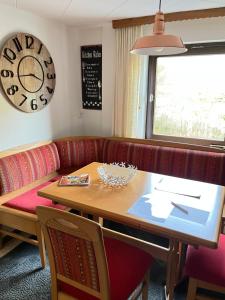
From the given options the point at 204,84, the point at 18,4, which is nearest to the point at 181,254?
the point at 204,84

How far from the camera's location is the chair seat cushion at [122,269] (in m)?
1.24

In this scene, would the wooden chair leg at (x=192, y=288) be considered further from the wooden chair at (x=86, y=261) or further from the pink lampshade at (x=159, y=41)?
the pink lampshade at (x=159, y=41)

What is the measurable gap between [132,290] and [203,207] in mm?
643

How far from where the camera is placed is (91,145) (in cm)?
296

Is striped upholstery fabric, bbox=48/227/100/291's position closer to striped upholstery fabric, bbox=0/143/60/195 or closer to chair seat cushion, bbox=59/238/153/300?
chair seat cushion, bbox=59/238/153/300

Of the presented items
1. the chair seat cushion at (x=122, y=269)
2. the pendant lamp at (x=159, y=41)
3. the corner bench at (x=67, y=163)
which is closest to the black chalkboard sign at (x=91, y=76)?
the corner bench at (x=67, y=163)

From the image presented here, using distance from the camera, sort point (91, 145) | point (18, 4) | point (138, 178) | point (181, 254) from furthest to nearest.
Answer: point (91, 145) < point (18, 4) < point (138, 178) < point (181, 254)

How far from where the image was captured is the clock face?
2.30m

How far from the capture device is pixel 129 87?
108 inches

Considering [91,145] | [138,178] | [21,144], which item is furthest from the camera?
[91,145]

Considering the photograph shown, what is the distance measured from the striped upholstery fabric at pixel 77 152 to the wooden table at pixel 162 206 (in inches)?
Answer: 39.4

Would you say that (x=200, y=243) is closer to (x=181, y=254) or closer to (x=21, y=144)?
(x=181, y=254)

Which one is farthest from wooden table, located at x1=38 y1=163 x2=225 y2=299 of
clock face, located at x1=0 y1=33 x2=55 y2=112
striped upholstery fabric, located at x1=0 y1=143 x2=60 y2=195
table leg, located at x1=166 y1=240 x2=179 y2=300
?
clock face, located at x1=0 y1=33 x2=55 y2=112

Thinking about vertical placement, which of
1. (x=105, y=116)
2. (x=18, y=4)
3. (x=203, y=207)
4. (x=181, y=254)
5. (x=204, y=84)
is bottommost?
(x=181, y=254)
